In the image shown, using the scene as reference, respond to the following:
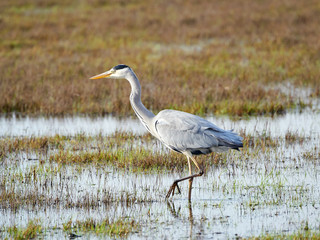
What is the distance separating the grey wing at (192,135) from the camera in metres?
6.62

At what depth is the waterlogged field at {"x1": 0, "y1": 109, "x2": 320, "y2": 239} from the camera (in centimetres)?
547

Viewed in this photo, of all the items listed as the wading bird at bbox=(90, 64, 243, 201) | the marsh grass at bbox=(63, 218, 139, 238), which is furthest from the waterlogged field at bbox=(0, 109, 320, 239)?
the wading bird at bbox=(90, 64, 243, 201)

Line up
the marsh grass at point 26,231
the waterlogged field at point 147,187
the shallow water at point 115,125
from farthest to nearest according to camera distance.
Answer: the shallow water at point 115,125 < the waterlogged field at point 147,187 < the marsh grass at point 26,231

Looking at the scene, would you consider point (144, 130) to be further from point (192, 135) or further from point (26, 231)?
point (26, 231)

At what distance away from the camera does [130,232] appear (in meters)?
5.38

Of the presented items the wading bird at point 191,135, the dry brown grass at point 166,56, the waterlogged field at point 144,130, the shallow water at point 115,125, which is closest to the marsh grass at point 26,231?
the waterlogged field at point 144,130

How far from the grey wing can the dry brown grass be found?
4.56 metres

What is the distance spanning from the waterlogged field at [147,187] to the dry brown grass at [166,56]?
201 cm

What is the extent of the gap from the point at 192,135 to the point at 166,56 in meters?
10.7

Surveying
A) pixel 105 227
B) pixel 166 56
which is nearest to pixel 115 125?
pixel 105 227

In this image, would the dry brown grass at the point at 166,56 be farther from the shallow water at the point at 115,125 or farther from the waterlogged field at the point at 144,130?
the shallow water at the point at 115,125

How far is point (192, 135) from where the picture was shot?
6.70 m

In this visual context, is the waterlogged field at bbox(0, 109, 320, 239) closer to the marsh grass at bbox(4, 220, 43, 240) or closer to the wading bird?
the marsh grass at bbox(4, 220, 43, 240)

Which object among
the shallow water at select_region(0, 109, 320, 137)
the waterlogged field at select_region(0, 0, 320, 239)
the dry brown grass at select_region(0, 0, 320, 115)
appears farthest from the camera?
the dry brown grass at select_region(0, 0, 320, 115)
